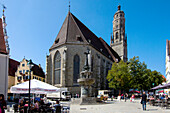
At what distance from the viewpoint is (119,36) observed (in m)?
65.2

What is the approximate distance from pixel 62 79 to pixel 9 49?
12763mm

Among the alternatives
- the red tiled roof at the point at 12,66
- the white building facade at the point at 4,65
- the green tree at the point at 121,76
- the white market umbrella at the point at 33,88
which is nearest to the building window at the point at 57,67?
the green tree at the point at 121,76

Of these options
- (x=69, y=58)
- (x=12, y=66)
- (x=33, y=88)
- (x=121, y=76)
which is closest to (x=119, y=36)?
(x=121, y=76)

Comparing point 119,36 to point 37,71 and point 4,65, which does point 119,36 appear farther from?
point 4,65

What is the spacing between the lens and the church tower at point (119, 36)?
213ft

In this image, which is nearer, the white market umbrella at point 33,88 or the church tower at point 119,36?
the white market umbrella at point 33,88

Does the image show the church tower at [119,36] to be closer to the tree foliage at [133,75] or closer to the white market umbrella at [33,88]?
the tree foliage at [133,75]

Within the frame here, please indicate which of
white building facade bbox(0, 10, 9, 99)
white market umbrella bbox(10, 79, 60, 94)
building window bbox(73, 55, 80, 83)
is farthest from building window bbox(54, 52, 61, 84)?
white market umbrella bbox(10, 79, 60, 94)

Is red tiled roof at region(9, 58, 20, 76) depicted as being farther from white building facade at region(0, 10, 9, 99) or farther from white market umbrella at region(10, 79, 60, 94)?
white market umbrella at region(10, 79, 60, 94)

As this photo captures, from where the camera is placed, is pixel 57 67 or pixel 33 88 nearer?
pixel 33 88

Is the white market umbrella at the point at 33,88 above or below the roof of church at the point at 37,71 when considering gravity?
below

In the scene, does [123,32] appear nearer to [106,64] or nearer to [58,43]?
[106,64]

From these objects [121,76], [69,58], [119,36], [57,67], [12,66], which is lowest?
[121,76]

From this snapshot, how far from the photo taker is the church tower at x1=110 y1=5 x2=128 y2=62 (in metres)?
64.9
